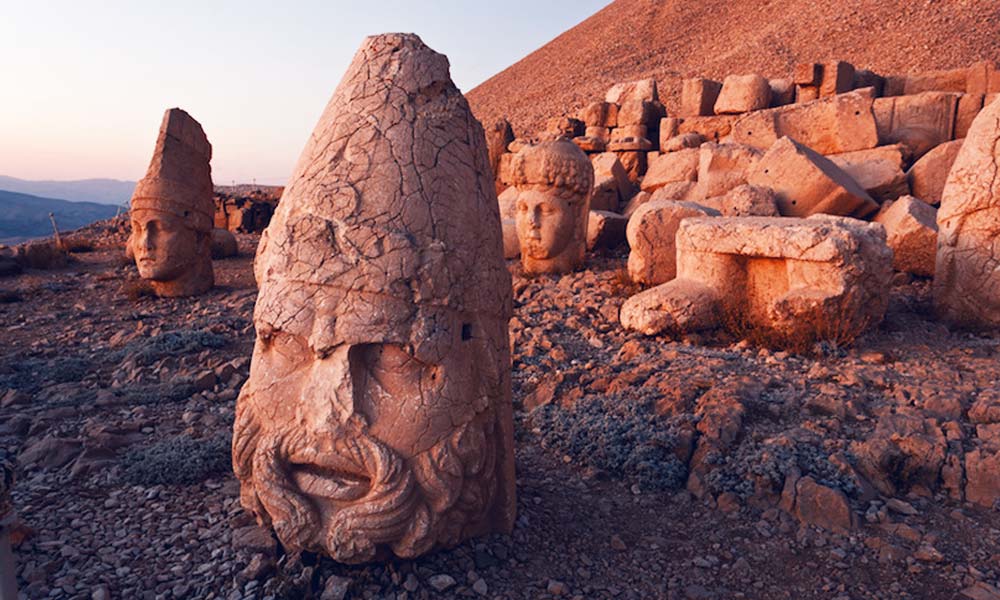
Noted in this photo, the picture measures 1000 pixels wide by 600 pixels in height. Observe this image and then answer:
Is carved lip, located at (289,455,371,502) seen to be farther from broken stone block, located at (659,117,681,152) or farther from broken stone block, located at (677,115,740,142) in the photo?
broken stone block, located at (659,117,681,152)

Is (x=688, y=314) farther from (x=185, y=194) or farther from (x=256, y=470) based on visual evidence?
(x=185, y=194)

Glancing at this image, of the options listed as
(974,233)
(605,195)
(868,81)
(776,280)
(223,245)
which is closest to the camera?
(974,233)

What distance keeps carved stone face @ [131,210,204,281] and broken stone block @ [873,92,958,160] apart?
10102 millimetres

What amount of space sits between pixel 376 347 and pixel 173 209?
21.3ft

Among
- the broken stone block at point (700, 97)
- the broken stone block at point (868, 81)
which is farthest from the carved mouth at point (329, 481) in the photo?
the broken stone block at point (868, 81)

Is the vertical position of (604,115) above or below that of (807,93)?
above

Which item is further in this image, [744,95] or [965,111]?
[744,95]

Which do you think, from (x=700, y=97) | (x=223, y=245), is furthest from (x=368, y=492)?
(x=700, y=97)

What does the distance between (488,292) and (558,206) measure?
18.3ft

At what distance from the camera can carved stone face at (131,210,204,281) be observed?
7527mm

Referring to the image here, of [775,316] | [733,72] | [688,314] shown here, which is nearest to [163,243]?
[688,314]

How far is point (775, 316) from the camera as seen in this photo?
5156mm

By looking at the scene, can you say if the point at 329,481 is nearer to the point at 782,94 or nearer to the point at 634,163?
the point at 634,163

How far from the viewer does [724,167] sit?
9.31 meters
